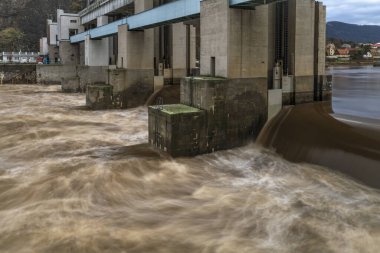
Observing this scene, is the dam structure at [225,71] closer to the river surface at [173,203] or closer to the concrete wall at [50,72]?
the river surface at [173,203]

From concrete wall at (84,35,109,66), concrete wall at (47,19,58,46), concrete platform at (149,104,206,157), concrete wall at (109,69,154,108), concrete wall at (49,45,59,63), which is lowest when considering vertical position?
concrete platform at (149,104,206,157)

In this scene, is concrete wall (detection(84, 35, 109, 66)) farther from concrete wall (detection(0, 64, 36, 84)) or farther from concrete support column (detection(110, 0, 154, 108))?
concrete support column (detection(110, 0, 154, 108))

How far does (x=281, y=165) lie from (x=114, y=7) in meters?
33.7

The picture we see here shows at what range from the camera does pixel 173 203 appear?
12258 millimetres

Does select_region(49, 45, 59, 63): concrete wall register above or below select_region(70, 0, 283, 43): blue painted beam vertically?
above

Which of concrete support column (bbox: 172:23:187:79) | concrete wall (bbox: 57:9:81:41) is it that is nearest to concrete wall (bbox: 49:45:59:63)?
concrete wall (bbox: 57:9:81:41)

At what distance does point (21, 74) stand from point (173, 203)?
54.4m

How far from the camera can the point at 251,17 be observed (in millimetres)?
19266

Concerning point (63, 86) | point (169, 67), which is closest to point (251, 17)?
point (169, 67)

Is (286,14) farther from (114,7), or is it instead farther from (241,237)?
(114,7)

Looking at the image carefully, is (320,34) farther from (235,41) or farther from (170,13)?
(170,13)

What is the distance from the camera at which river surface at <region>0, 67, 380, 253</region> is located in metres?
9.63

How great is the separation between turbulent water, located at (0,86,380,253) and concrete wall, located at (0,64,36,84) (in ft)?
142

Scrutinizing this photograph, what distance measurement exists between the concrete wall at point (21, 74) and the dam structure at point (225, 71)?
3016 cm
